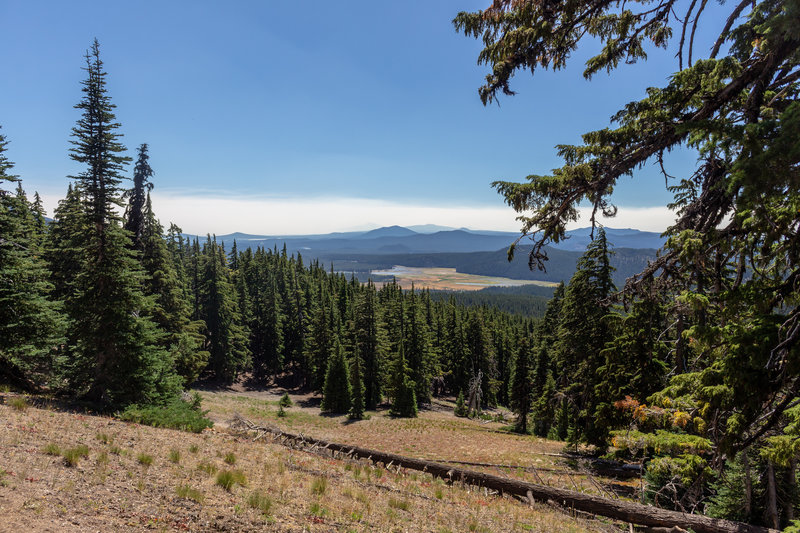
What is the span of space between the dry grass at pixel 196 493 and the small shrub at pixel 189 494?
20 millimetres

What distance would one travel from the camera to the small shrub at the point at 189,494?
7.49 meters

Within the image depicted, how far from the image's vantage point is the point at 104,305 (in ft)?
51.1

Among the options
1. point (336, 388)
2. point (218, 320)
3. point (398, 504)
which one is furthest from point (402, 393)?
point (398, 504)

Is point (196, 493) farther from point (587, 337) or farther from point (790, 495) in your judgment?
point (587, 337)

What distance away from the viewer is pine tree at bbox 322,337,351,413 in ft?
138

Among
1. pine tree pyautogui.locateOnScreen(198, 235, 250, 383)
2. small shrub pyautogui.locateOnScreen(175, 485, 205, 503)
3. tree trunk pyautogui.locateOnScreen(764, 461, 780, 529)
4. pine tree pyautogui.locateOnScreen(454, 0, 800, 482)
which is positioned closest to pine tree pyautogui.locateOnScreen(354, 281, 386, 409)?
pine tree pyautogui.locateOnScreen(198, 235, 250, 383)

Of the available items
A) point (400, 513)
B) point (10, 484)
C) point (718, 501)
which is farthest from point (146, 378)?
point (718, 501)

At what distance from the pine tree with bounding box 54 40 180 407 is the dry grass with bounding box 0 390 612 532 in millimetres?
3404

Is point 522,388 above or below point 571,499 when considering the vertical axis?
below

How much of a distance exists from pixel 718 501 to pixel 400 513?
896 cm

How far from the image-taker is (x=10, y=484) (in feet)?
21.2

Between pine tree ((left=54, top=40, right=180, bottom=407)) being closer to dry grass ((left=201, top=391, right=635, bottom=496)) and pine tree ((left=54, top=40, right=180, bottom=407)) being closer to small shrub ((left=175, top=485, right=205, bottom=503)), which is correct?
dry grass ((left=201, top=391, right=635, bottom=496))

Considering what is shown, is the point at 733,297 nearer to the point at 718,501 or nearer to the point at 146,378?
the point at 718,501

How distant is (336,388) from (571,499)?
33755 mm
